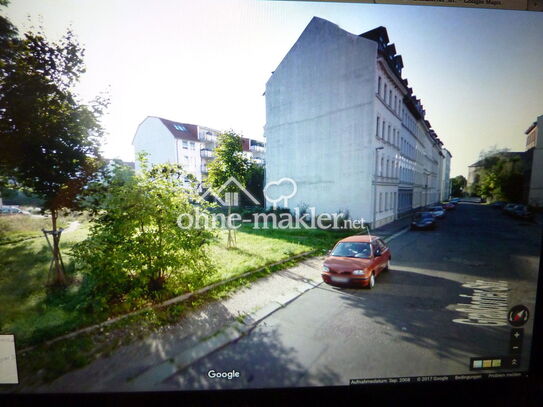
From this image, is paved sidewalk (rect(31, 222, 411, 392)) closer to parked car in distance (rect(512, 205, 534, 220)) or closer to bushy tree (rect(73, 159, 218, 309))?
bushy tree (rect(73, 159, 218, 309))

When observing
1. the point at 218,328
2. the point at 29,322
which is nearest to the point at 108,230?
the point at 29,322

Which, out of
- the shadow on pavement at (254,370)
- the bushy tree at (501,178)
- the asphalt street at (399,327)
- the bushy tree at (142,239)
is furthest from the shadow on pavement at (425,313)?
the bushy tree at (142,239)

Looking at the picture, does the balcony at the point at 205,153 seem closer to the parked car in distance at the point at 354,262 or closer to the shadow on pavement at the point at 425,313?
the parked car in distance at the point at 354,262

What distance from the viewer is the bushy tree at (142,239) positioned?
2846 mm

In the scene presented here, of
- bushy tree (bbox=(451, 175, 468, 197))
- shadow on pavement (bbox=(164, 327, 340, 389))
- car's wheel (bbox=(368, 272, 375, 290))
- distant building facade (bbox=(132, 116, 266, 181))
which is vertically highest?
distant building facade (bbox=(132, 116, 266, 181))

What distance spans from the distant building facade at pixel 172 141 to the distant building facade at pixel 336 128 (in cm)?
150

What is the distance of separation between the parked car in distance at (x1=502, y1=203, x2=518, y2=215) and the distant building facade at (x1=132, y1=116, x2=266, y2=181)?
5.23 m

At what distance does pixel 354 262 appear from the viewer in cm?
344

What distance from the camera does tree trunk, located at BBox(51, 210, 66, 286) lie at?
256 centimetres

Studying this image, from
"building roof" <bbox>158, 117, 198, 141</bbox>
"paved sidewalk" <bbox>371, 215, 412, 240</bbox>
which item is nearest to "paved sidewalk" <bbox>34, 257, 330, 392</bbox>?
"paved sidewalk" <bbox>371, 215, 412, 240</bbox>

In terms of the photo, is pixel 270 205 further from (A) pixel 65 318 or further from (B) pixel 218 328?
(A) pixel 65 318

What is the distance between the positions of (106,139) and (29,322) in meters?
2.51

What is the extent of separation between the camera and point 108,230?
2.94 m

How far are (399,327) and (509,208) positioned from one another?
2850 mm
